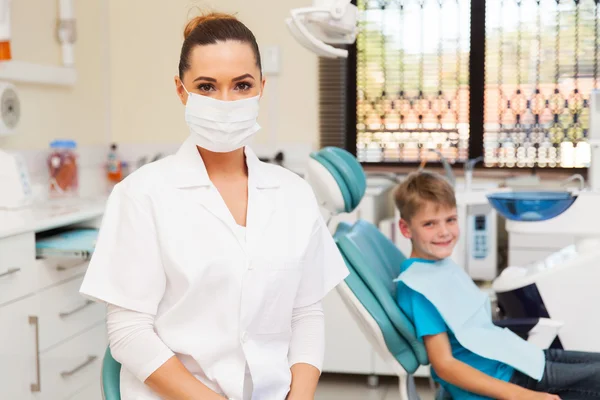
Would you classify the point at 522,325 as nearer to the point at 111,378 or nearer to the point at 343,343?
the point at 111,378

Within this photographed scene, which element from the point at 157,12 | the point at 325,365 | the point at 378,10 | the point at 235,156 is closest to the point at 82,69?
the point at 157,12

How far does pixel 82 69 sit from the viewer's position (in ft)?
12.2

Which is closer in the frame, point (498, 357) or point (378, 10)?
point (498, 357)

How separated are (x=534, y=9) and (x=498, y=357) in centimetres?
236

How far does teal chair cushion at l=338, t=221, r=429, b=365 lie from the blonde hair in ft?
0.43

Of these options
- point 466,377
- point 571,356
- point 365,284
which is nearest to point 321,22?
point 365,284

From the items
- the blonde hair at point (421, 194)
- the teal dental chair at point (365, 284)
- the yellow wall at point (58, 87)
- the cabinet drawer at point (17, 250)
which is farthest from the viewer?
the yellow wall at point (58, 87)

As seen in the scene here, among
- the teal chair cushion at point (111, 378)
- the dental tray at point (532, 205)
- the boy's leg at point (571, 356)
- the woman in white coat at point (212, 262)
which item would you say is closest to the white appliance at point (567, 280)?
the dental tray at point (532, 205)

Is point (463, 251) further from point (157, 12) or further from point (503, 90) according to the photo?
point (157, 12)

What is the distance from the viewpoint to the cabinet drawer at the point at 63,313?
2.45 meters

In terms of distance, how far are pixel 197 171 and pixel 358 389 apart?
231 centimetres

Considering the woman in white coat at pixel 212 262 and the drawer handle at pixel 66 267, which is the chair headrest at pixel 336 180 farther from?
the drawer handle at pixel 66 267

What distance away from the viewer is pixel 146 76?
3.94 metres

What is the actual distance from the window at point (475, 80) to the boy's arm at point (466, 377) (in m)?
2.16
